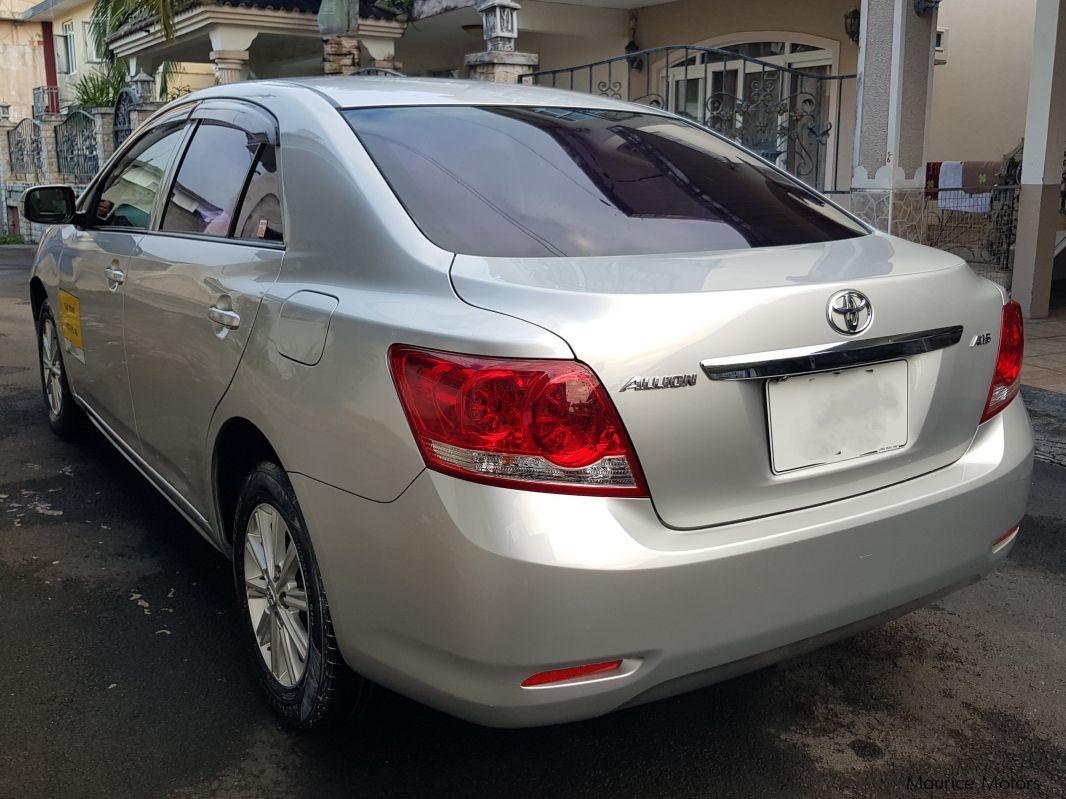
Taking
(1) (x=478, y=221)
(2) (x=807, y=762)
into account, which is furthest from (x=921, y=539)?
(1) (x=478, y=221)

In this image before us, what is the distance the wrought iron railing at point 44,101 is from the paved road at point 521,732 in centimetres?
2121

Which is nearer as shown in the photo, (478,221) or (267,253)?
(478,221)

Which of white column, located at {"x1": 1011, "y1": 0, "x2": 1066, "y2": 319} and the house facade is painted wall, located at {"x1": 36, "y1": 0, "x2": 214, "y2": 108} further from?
white column, located at {"x1": 1011, "y1": 0, "x2": 1066, "y2": 319}

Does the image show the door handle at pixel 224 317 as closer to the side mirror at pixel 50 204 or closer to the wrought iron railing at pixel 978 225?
the side mirror at pixel 50 204

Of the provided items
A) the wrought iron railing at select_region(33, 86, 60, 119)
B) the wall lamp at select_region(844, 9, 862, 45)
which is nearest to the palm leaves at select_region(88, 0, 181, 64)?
the wrought iron railing at select_region(33, 86, 60, 119)

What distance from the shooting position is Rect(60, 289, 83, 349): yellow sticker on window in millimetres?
4359

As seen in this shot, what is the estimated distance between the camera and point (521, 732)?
2.78 meters

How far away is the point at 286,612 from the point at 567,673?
36.8 inches

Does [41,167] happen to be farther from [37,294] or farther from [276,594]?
[276,594]

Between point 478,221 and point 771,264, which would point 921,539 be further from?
point 478,221

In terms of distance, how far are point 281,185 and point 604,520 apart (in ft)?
4.50

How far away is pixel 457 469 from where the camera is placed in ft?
6.72

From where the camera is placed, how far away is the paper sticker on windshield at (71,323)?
437cm

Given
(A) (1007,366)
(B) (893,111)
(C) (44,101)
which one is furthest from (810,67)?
(C) (44,101)
